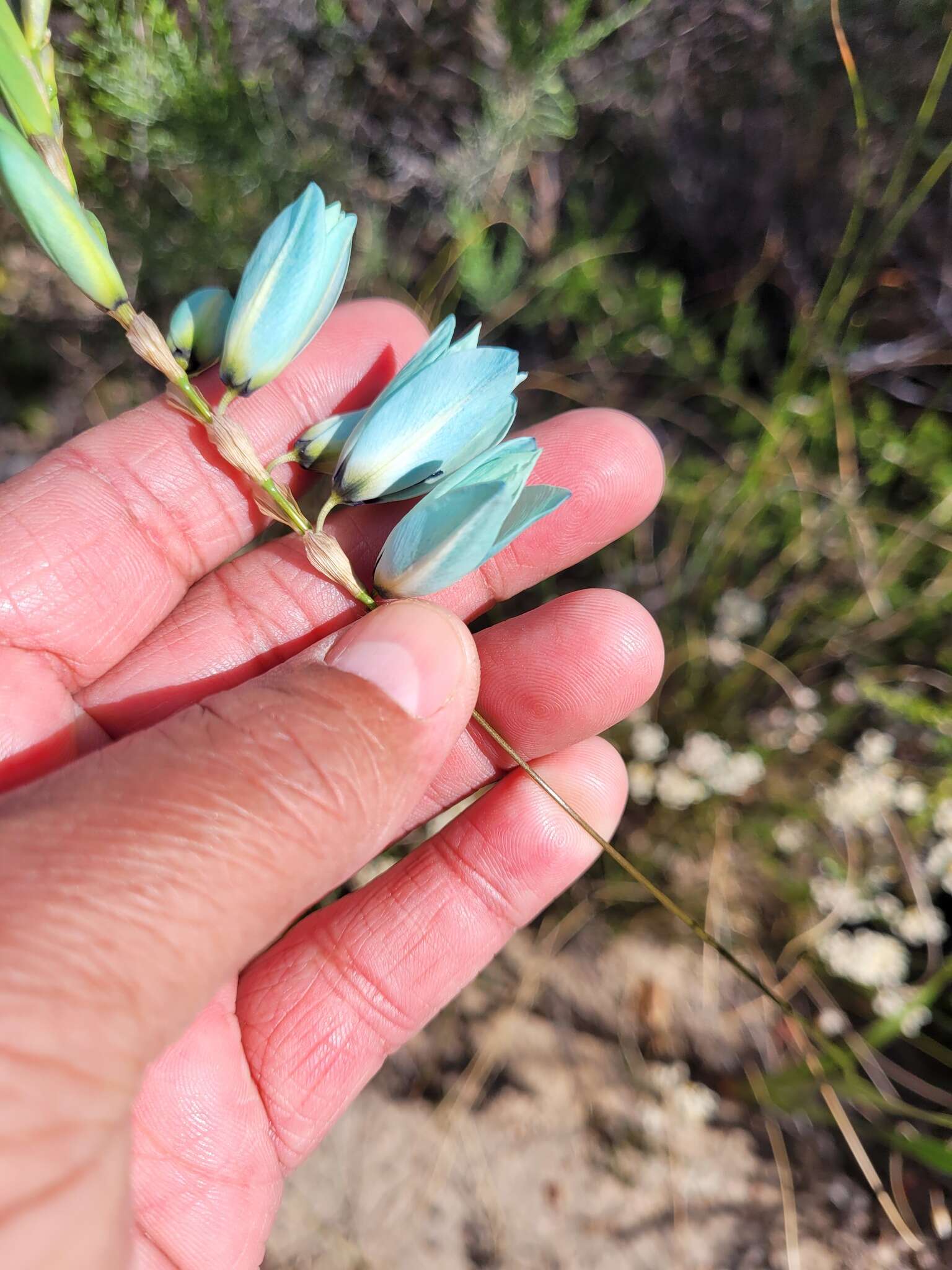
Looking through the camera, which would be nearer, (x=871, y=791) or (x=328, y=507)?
(x=328, y=507)

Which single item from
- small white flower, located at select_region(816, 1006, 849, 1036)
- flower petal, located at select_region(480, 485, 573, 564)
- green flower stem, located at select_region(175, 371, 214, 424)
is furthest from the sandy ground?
green flower stem, located at select_region(175, 371, 214, 424)

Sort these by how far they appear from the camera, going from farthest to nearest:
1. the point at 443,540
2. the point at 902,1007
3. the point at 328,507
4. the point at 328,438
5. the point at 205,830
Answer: the point at 902,1007, the point at 328,438, the point at 328,507, the point at 443,540, the point at 205,830

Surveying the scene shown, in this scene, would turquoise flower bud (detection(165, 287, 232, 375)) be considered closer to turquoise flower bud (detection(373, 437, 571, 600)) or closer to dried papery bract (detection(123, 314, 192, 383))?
dried papery bract (detection(123, 314, 192, 383))

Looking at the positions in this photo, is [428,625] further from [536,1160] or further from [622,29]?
[622,29]

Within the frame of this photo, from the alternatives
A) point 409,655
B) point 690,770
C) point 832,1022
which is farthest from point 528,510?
point 832,1022

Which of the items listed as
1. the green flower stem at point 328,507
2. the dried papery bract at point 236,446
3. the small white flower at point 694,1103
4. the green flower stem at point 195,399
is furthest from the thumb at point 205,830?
the small white flower at point 694,1103

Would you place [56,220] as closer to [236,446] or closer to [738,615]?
[236,446]
